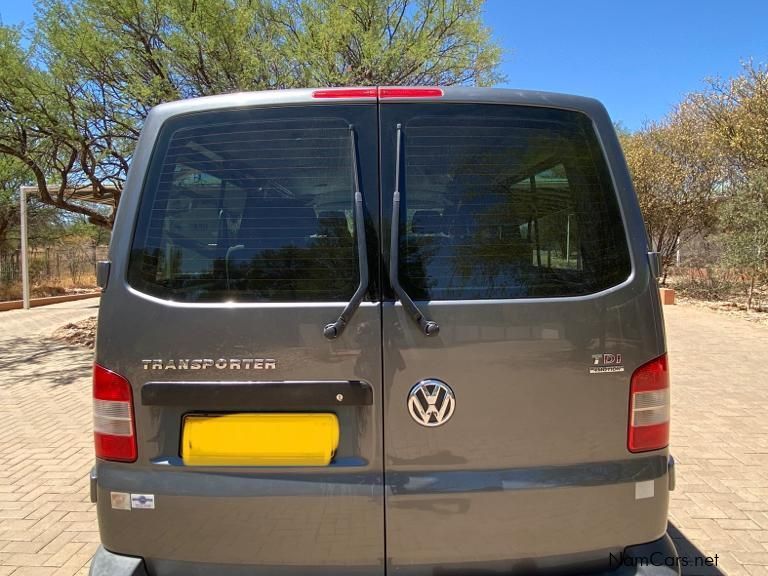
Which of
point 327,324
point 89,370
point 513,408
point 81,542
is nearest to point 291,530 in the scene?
point 327,324

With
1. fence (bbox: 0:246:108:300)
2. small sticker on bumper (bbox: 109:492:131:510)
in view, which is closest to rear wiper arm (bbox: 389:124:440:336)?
small sticker on bumper (bbox: 109:492:131:510)

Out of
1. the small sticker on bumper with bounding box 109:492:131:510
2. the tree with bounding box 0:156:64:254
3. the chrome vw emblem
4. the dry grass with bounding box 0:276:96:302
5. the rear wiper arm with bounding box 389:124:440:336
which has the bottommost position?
the dry grass with bounding box 0:276:96:302

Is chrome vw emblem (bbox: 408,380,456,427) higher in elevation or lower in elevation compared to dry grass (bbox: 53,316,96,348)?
higher

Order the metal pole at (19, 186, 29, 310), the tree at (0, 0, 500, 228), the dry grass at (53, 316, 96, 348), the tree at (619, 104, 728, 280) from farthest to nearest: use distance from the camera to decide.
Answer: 1. the tree at (619, 104, 728, 280)
2. the metal pole at (19, 186, 29, 310)
3. the dry grass at (53, 316, 96, 348)
4. the tree at (0, 0, 500, 228)

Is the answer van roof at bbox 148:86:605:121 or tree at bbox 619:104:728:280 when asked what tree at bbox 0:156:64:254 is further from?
tree at bbox 619:104:728:280

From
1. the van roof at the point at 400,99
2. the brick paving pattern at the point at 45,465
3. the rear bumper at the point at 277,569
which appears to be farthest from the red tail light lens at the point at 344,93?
the brick paving pattern at the point at 45,465

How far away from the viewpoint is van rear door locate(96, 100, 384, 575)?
1638 mm

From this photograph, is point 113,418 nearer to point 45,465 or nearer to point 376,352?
point 376,352

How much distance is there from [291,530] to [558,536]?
0.85m

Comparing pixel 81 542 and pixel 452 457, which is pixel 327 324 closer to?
pixel 452 457

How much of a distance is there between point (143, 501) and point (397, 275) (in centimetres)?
109

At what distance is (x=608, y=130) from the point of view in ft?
5.87

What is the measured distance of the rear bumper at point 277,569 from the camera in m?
1.67

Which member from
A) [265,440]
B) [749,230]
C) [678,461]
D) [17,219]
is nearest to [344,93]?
[265,440]
